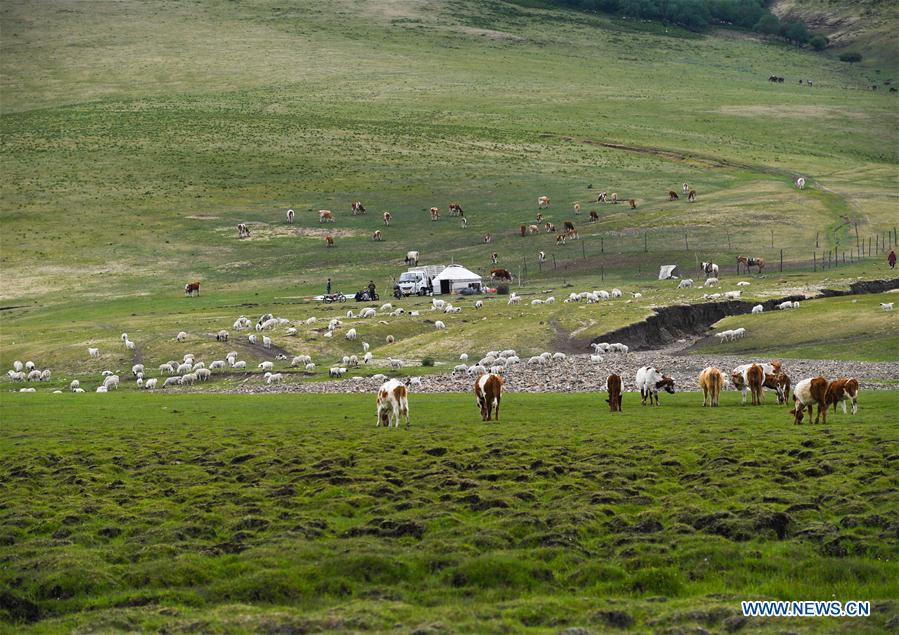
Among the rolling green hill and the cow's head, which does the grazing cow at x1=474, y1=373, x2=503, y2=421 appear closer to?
the cow's head

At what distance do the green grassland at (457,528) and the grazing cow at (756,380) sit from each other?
4.49 m

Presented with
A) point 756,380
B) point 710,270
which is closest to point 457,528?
point 756,380

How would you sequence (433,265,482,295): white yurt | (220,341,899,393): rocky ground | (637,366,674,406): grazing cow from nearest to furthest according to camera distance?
1. (637,366,674,406): grazing cow
2. (220,341,899,393): rocky ground
3. (433,265,482,295): white yurt

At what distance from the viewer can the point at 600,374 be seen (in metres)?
44.1

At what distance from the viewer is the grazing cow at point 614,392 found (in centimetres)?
3293

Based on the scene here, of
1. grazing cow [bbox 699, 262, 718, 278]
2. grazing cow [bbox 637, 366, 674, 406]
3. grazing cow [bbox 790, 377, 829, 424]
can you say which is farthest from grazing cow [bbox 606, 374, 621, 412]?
grazing cow [bbox 699, 262, 718, 278]

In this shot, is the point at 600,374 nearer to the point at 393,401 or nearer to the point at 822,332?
the point at 822,332

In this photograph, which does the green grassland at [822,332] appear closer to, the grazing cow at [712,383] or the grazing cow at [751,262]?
the grazing cow at [712,383]

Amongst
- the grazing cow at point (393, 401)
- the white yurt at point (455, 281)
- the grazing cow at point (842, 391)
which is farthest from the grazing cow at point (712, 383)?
the white yurt at point (455, 281)

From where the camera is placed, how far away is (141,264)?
91.9 meters

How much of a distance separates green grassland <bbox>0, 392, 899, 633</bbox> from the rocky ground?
1192 cm

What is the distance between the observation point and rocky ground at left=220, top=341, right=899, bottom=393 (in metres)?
41.1

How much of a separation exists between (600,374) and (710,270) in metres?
35.4

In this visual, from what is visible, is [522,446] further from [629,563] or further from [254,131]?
[254,131]
